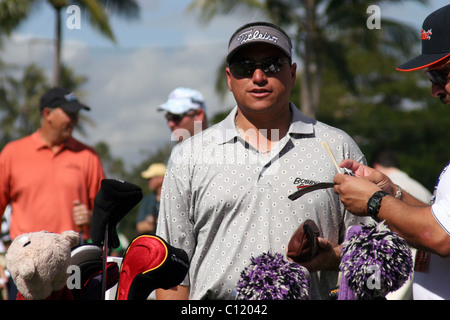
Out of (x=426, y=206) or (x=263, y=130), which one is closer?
(x=426, y=206)

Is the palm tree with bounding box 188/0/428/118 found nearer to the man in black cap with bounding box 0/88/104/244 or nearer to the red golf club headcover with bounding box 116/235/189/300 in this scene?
the man in black cap with bounding box 0/88/104/244

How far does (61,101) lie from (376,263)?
4.40 meters

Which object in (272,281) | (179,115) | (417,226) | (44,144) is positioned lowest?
(272,281)

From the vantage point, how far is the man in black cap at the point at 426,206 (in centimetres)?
291

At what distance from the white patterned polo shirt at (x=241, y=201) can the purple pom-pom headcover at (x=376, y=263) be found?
2.12 ft

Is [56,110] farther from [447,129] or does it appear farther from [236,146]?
[447,129]

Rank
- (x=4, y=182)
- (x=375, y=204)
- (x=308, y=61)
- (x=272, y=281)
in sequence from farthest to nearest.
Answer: (x=308, y=61) → (x=4, y=182) → (x=375, y=204) → (x=272, y=281)

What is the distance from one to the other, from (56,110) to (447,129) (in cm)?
3608

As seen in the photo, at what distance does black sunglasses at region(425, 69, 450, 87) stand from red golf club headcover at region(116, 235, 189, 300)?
1.41m

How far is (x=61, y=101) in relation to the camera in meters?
6.45

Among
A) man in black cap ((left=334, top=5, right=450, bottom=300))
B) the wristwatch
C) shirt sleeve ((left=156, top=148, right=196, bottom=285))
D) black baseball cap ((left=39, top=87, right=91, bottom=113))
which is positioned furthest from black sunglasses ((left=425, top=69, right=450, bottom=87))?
black baseball cap ((left=39, top=87, right=91, bottom=113))

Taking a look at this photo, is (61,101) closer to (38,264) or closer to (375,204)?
(38,264)

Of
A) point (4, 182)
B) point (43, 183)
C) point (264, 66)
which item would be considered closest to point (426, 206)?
point (264, 66)
